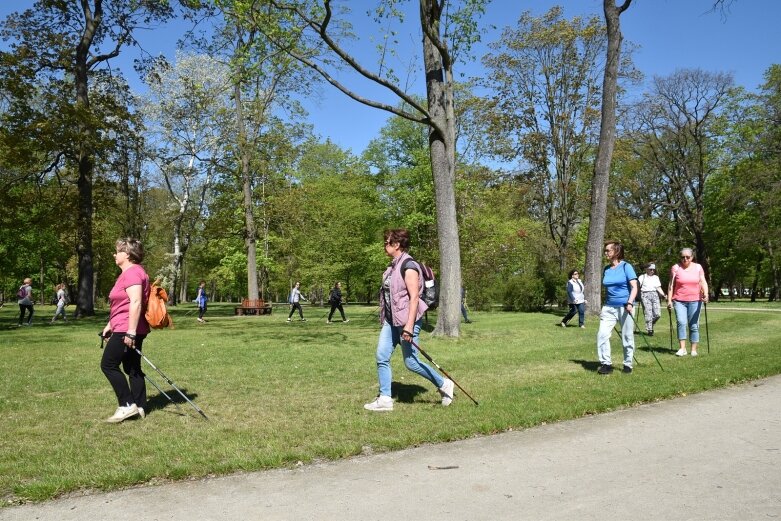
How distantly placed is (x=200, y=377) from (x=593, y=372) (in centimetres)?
602

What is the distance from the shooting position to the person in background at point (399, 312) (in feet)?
20.1

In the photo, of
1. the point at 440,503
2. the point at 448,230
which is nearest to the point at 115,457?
the point at 440,503

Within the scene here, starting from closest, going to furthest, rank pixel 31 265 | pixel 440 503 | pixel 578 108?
pixel 440 503, pixel 578 108, pixel 31 265

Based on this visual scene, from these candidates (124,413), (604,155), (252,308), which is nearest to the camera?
(124,413)

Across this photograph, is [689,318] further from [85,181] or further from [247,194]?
[247,194]

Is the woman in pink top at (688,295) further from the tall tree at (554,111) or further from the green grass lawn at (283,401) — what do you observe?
the tall tree at (554,111)

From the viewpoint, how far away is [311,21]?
506 inches

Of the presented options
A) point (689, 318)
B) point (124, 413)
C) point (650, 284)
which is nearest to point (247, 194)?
point (650, 284)

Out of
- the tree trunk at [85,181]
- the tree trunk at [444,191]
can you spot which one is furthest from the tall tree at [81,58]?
the tree trunk at [444,191]

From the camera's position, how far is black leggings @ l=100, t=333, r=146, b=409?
5953 mm

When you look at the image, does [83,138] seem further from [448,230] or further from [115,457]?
[115,457]

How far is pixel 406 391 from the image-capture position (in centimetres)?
738

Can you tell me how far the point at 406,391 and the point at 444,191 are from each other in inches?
280

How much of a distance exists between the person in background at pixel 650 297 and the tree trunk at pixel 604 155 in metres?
4.08
